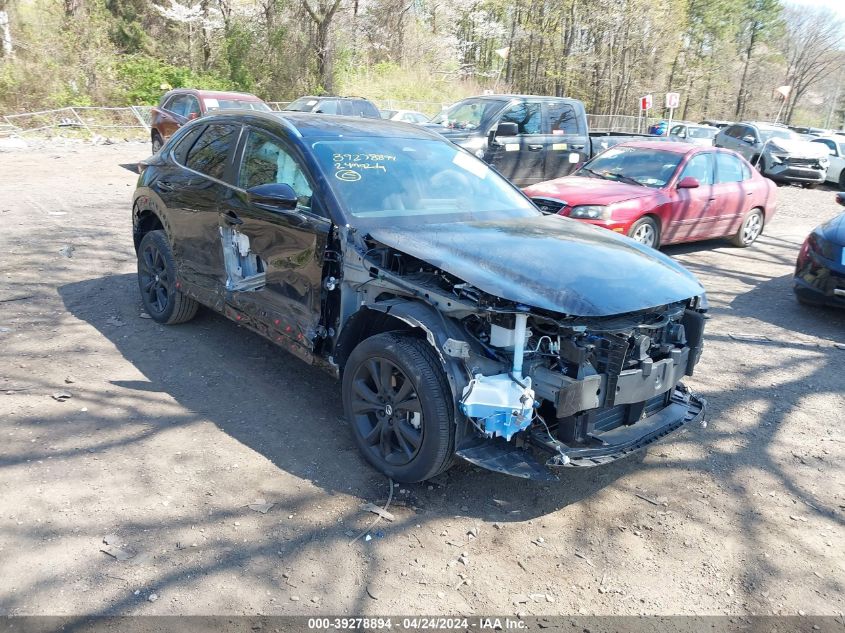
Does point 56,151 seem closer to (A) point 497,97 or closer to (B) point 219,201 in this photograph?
(A) point 497,97

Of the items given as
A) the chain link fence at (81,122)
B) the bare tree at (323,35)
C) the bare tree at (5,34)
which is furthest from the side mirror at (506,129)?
the bare tree at (323,35)

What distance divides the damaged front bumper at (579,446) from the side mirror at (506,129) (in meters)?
7.69

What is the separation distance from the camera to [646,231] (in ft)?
28.5

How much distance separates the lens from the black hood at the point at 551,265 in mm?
3240

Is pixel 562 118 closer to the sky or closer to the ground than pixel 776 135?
closer to the ground

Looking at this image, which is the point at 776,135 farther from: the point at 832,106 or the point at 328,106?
the point at 832,106

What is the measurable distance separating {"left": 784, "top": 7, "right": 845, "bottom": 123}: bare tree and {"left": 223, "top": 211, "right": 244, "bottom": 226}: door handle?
6718 centimetres

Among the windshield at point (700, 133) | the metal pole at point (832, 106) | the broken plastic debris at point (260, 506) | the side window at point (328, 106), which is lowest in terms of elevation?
the broken plastic debris at point (260, 506)

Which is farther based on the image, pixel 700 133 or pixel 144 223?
pixel 700 133

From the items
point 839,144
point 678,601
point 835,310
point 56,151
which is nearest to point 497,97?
point 835,310

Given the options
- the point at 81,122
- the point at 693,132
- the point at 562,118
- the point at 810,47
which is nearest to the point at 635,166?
the point at 562,118

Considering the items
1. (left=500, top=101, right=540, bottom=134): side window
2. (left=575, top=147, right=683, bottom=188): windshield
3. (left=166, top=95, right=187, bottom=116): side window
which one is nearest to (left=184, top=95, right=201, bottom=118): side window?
(left=166, top=95, right=187, bottom=116): side window

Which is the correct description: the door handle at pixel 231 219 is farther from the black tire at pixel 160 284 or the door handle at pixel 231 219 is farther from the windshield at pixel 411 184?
the black tire at pixel 160 284

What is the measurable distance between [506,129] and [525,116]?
2.49ft
